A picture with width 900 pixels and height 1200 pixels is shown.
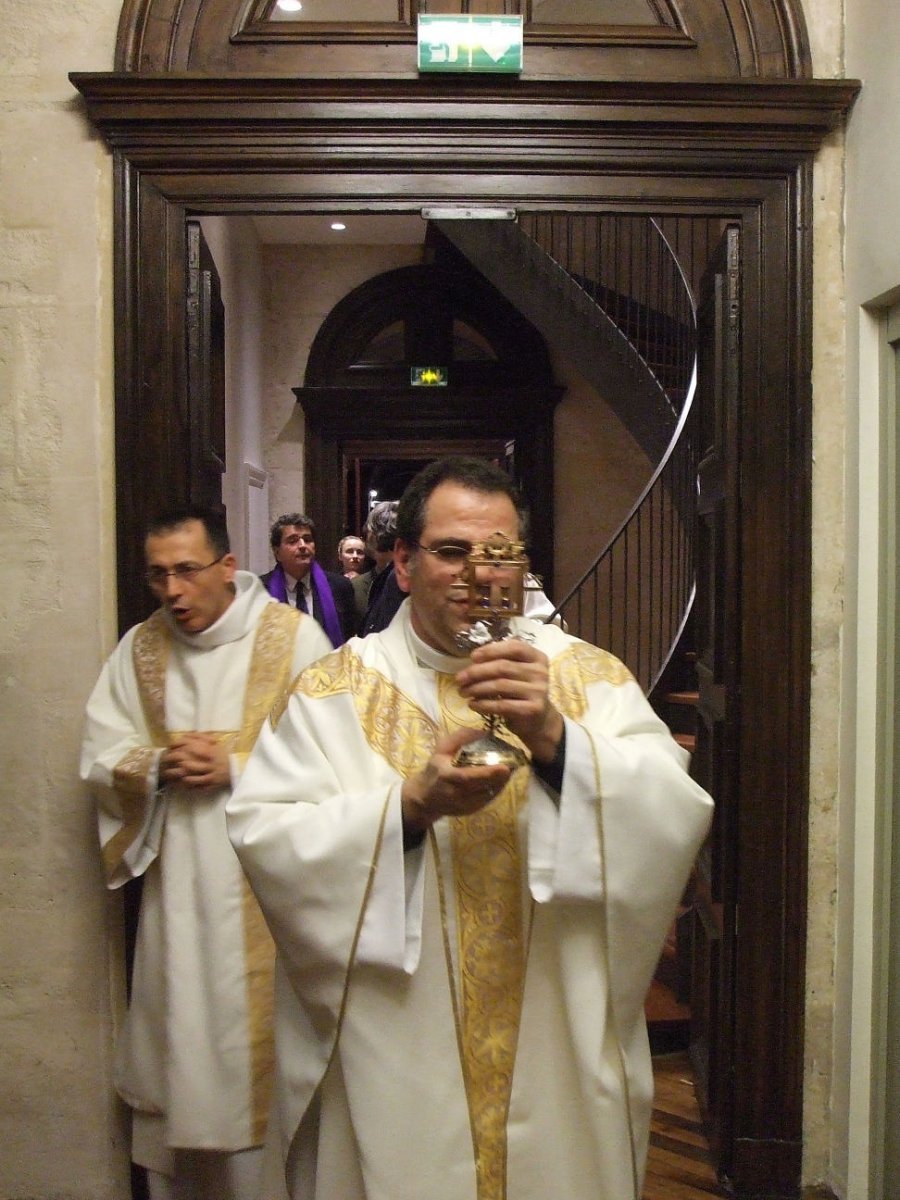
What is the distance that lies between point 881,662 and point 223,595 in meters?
1.70

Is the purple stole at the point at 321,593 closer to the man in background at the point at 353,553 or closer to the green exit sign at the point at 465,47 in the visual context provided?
the man in background at the point at 353,553

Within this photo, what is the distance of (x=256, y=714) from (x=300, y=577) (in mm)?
2206

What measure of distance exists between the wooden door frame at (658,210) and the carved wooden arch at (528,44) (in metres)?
0.08

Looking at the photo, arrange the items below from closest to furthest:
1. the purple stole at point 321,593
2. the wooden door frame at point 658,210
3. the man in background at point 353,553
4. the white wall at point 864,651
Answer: the white wall at point 864,651, the wooden door frame at point 658,210, the purple stole at point 321,593, the man in background at point 353,553

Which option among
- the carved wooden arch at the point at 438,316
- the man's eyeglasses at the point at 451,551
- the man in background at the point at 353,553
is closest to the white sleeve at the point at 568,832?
the man's eyeglasses at the point at 451,551

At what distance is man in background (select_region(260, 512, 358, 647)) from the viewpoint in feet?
15.5

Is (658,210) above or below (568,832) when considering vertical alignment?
above

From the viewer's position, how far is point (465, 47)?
2932mm

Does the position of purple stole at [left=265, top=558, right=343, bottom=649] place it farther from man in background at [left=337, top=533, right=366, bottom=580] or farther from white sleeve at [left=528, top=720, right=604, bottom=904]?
white sleeve at [left=528, top=720, right=604, bottom=904]

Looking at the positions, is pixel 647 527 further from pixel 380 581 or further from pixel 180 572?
pixel 180 572

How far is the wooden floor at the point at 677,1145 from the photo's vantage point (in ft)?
9.99

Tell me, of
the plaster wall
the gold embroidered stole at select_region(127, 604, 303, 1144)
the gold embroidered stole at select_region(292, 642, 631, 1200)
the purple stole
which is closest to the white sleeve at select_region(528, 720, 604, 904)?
the gold embroidered stole at select_region(292, 642, 631, 1200)

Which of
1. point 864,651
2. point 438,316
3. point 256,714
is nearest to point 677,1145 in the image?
point 864,651

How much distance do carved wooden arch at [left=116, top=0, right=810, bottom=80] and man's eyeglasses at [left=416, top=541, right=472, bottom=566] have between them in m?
1.82
